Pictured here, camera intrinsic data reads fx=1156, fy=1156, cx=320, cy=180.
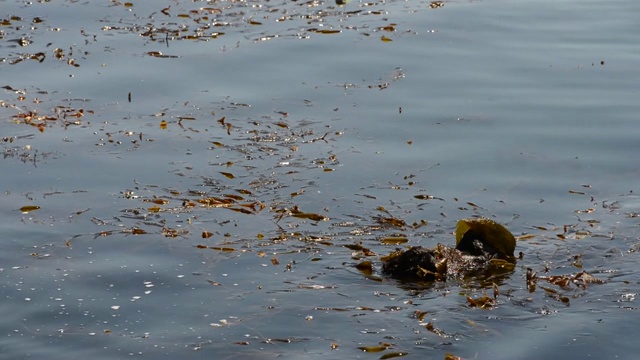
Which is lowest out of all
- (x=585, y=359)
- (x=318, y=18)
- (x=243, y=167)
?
(x=585, y=359)

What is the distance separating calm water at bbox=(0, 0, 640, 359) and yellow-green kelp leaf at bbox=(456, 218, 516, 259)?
0.18 m

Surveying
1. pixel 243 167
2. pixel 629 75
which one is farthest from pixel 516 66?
pixel 243 167

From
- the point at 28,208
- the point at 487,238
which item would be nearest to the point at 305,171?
the point at 487,238

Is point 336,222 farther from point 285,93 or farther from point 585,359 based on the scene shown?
point 285,93

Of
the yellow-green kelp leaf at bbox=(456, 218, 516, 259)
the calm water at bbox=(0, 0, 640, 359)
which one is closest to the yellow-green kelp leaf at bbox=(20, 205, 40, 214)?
the calm water at bbox=(0, 0, 640, 359)

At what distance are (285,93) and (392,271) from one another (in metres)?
3.48

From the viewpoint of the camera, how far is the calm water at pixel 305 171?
18.0 feet

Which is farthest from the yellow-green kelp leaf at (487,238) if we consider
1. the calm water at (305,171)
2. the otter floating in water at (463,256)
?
the calm water at (305,171)

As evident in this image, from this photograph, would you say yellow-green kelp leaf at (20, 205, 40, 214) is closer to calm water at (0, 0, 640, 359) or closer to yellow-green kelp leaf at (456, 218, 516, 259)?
calm water at (0, 0, 640, 359)

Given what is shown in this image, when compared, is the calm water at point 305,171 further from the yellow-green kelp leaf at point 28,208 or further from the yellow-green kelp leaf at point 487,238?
the yellow-green kelp leaf at point 487,238

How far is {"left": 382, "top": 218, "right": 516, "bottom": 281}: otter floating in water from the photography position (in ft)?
19.7

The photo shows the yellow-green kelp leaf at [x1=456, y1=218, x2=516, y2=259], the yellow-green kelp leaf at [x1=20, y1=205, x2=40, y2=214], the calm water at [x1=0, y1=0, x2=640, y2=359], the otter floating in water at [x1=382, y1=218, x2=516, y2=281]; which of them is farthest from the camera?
the yellow-green kelp leaf at [x1=20, y1=205, x2=40, y2=214]

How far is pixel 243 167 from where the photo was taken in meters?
7.73

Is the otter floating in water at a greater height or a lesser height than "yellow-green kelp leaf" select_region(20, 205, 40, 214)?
lesser
